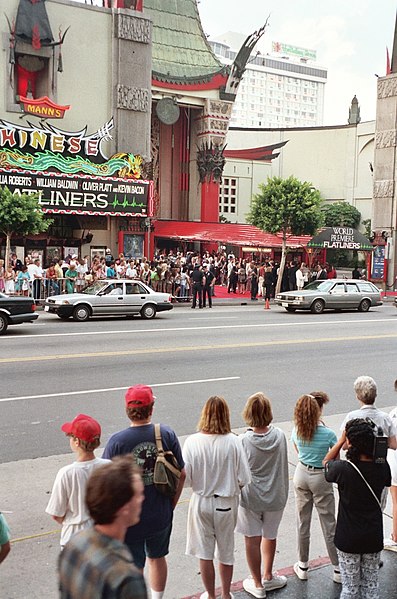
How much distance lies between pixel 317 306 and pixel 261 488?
848 inches

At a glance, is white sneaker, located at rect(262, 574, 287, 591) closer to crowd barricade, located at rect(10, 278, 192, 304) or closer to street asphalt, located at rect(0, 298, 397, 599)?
street asphalt, located at rect(0, 298, 397, 599)

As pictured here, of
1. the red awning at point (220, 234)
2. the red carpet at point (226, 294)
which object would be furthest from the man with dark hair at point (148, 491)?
the red awning at point (220, 234)

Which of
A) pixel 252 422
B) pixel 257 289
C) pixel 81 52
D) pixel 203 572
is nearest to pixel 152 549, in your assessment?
pixel 203 572

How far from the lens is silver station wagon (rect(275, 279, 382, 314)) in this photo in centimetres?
2605

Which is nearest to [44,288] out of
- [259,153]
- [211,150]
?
[211,150]

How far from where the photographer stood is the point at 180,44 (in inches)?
1742

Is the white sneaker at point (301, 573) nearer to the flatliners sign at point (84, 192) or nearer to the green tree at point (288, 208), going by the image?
the flatliners sign at point (84, 192)

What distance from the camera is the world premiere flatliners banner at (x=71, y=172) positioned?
99.0 feet

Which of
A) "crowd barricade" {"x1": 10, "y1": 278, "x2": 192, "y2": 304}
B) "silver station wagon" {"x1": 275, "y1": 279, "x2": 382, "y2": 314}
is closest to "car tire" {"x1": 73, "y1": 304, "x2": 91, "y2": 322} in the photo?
"crowd barricade" {"x1": 10, "y1": 278, "x2": 192, "y2": 304}

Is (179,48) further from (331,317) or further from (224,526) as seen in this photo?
(224,526)

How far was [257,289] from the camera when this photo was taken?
3166cm

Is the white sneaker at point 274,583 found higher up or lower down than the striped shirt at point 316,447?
lower down

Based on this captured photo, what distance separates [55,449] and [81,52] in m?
29.1

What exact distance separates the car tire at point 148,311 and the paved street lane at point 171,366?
1.98ft
